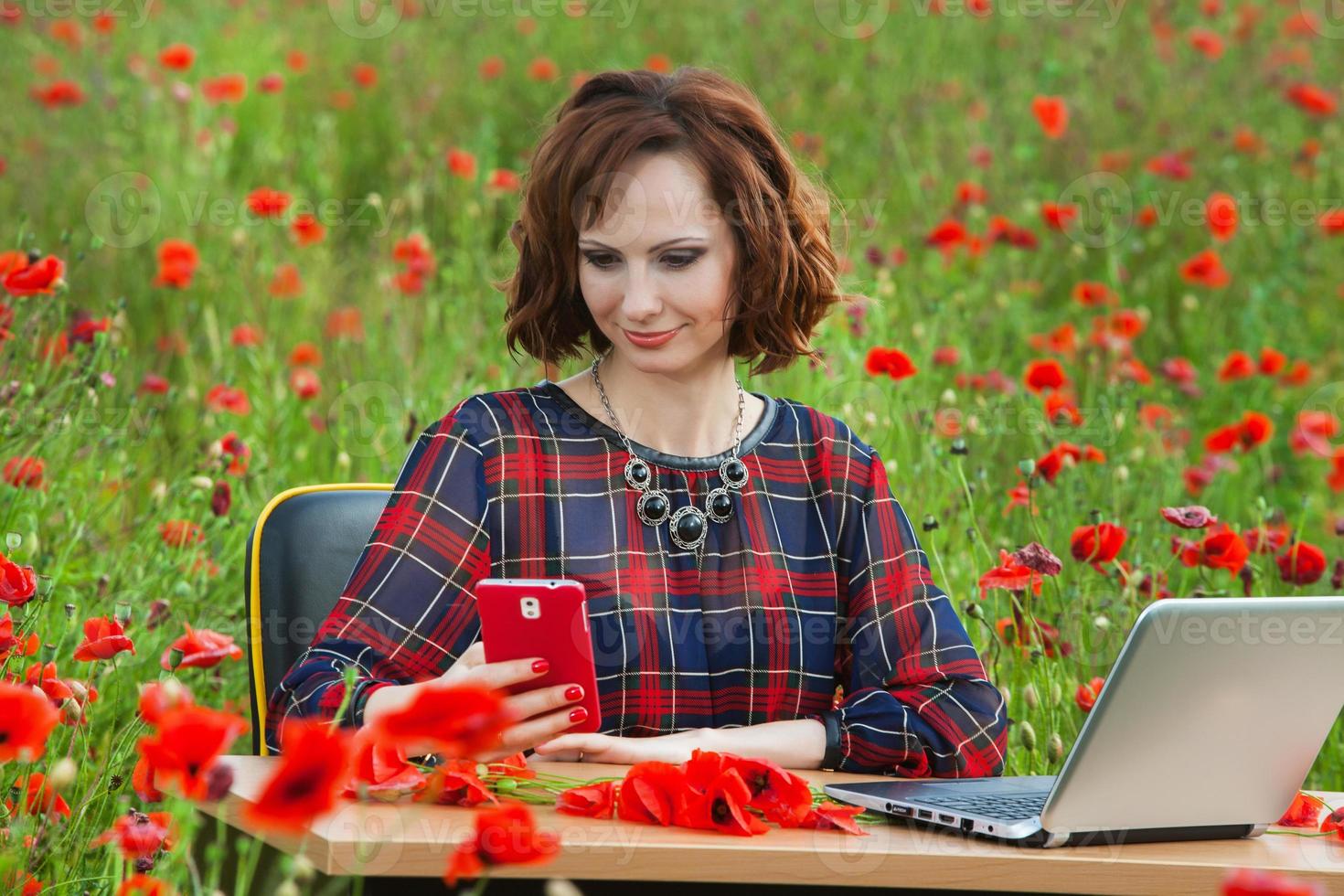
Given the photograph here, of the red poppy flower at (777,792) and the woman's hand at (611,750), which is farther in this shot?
the woman's hand at (611,750)

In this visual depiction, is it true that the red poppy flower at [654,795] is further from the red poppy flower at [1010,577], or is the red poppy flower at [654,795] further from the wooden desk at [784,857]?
the red poppy flower at [1010,577]

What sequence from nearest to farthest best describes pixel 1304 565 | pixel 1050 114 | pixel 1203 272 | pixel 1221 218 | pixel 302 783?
pixel 302 783, pixel 1304 565, pixel 1203 272, pixel 1221 218, pixel 1050 114

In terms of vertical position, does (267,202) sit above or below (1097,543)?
above

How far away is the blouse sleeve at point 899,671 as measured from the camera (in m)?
2.14

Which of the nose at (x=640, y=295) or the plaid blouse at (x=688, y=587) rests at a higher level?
the nose at (x=640, y=295)

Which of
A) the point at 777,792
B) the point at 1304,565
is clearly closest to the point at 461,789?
the point at 777,792

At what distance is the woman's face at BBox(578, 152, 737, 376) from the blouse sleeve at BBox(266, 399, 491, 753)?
0.27 metres

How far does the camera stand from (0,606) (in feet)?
7.39

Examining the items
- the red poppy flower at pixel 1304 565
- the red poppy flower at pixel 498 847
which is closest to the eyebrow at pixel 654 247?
the red poppy flower at pixel 498 847

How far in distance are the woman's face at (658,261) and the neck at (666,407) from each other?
8cm

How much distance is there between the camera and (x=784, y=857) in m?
1.42
